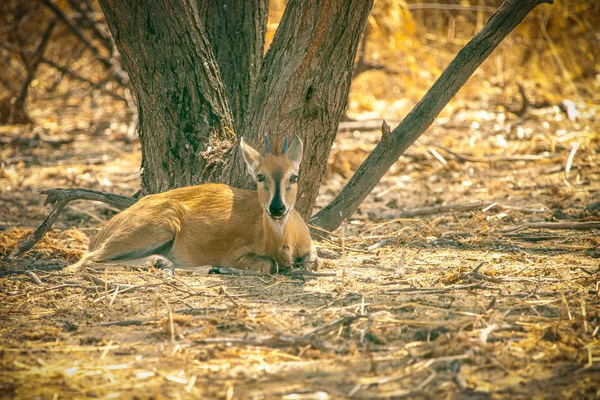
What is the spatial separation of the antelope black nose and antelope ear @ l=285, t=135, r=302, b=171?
57 cm

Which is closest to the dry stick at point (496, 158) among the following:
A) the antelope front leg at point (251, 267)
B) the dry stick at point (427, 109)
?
the dry stick at point (427, 109)

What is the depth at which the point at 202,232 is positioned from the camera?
21.1ft

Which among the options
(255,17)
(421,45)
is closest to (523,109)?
(421,45)

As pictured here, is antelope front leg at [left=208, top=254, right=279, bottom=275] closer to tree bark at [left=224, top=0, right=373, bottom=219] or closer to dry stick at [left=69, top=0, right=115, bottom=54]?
tree bark at [left=224, top=0, right=373, bottom=219]

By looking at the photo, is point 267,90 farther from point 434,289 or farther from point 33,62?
point 33,62

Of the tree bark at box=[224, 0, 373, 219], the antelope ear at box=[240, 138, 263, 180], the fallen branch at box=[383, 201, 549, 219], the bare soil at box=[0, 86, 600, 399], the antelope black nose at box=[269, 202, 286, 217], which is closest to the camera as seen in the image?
the bare soil at box=[0, 86, 600, 399]

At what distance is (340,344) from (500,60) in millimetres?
10334

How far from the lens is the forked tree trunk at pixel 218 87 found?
19.5 feet

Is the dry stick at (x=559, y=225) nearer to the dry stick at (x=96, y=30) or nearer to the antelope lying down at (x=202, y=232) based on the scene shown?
the antelope lying down at (x=202, y=232)

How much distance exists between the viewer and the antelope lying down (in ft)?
19.9

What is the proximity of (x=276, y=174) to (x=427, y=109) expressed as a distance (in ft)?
5.37

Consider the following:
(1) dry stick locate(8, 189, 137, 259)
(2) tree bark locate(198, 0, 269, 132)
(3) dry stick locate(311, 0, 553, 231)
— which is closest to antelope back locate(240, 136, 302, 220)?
(3) dry stick locate(311, 0, 553, 231)

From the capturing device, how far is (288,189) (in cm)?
588

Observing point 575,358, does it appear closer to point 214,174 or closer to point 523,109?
point 214,174
